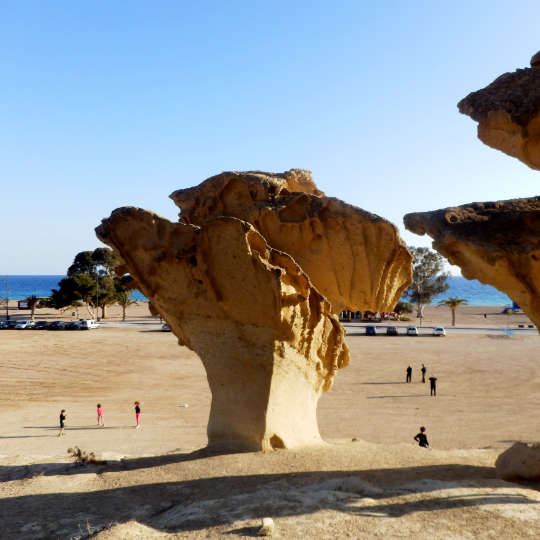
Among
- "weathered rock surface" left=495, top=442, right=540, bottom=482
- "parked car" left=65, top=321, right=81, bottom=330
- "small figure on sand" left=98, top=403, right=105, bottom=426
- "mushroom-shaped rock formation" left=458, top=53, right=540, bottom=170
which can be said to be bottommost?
"small figure on sand" left=98, top=403, right=105, bottom=426

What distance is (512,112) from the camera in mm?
6664

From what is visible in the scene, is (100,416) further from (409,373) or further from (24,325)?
(24,325)

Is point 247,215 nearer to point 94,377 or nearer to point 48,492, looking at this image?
point 48,492

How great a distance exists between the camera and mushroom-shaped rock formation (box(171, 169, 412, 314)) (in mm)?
9695

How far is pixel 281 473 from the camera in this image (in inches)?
307

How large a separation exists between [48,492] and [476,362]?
2337 centimetres

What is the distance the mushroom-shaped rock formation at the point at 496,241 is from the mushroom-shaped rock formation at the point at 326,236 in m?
2.03

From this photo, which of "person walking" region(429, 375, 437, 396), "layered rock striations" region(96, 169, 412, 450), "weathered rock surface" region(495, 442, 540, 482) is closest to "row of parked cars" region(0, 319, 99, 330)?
"person walking" region(429, 375, 437, 396)

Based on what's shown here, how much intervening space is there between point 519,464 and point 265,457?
420 cm

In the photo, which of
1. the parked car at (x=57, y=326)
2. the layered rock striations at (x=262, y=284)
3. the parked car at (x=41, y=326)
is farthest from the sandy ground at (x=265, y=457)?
the parked car at (x=41, y=326)

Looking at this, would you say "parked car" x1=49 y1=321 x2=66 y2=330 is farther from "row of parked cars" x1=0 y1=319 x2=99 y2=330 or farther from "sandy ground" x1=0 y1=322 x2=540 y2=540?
"sandy ground" x1=0 y1=322 x2=540 y2=540

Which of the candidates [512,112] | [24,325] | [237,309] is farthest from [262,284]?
[24,325]

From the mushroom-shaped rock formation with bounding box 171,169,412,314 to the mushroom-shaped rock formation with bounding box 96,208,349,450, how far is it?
83 cm

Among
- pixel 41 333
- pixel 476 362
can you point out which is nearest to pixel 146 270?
pixel 476 362
